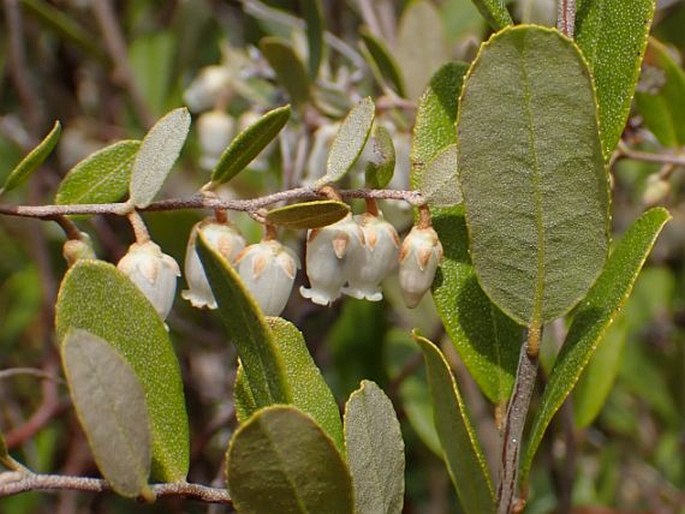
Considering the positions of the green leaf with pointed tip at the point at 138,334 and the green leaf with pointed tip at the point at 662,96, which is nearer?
the green leaf with pointed tip at the point at 138,334

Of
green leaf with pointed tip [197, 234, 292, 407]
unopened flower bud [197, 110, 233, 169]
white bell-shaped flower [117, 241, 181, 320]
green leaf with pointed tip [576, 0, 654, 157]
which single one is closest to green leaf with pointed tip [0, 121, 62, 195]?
white bell-shaped flower [117, 241, 181, 320]

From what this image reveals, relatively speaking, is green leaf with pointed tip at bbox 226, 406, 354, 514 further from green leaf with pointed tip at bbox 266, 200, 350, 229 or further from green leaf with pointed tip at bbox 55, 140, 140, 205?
green leaf with pointed tip at bbox 55, 140, 140, 205

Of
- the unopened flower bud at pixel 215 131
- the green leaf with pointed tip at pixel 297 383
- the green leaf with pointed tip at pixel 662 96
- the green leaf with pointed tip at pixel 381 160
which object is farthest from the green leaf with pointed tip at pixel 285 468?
the unopened flower bud at pixel 215 131

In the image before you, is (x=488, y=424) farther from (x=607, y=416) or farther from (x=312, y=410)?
(x=312, y=410)

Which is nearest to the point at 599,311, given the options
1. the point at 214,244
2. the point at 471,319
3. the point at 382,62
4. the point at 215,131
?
the point at 471,319

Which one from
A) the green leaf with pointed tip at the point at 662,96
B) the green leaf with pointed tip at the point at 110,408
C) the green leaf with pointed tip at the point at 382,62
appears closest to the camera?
the green leaf with pointed tip at the point at 110,408

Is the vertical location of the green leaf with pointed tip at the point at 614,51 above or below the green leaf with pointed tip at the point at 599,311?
above

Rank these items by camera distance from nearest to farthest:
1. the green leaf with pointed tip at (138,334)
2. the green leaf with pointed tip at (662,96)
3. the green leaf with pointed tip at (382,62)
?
the green leaf with pointed tip at (138,334), the green leaf with pointed tip at (662,96), the green leaf with pointed tip at (382,62)

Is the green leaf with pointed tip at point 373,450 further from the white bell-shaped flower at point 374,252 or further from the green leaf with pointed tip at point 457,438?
the white bell-shaped flower at point 374,252
